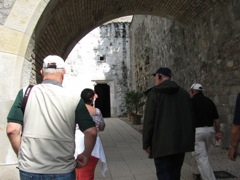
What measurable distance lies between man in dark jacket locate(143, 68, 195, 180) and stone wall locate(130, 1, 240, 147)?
3.36 meters

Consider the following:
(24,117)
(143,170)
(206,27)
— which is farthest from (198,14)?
(24,117)

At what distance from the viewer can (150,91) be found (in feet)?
9.62

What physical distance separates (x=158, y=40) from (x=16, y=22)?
352 inches

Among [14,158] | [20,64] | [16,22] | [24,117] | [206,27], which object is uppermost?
[206,27]

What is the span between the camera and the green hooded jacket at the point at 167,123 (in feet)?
9.01

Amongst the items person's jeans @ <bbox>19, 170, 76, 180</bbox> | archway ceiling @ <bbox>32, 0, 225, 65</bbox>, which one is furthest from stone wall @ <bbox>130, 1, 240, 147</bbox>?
person's jeans @ <bbox>19, 170, 76, 180</bbox>

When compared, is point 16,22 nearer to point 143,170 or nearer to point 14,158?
point 14,158

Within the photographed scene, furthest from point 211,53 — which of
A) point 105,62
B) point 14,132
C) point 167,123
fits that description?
point 105,62

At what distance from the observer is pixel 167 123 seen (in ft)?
9.12

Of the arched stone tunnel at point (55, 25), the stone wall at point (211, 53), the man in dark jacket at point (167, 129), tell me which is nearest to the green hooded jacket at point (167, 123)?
the man in dark jacket at point (167, 129)

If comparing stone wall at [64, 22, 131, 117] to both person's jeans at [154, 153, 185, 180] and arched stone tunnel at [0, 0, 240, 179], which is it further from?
person's jeans at [154, 153, 185, 180]

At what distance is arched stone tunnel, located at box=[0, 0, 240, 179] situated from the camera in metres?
3.77

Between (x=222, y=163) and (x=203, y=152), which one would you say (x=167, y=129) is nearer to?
(x=203, y=152)

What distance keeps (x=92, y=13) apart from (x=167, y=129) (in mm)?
5578
